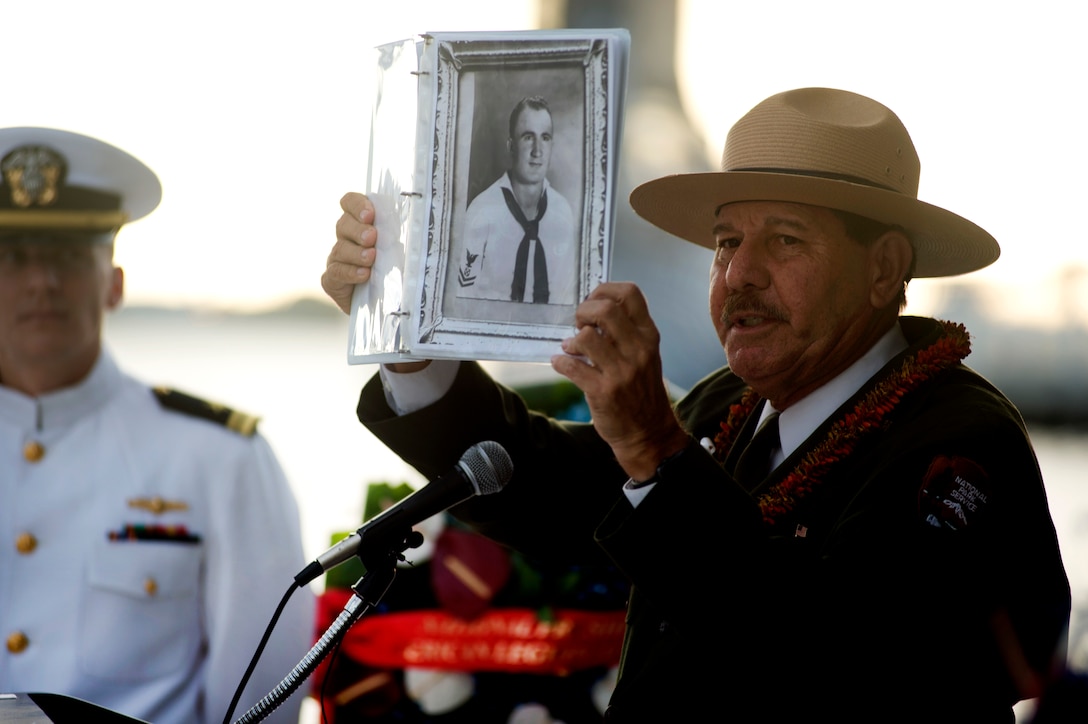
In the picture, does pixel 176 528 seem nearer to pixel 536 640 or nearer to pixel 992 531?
pixel 536 640

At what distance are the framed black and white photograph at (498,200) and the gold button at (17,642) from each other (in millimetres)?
1734

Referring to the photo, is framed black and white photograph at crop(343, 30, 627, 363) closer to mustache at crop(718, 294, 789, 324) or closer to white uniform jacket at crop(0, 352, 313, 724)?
mustache at crop(718, 294, 789, 324)

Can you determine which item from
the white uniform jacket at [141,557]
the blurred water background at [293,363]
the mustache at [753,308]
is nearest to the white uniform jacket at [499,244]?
the mustache at [753,308]

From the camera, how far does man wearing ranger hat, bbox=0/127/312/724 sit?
9.59 ft

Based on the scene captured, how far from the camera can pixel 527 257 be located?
1.71 m

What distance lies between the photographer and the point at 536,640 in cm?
324

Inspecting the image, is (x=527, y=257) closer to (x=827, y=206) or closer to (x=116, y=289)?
(x=827, y=206)

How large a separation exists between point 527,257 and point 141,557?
1.76 m

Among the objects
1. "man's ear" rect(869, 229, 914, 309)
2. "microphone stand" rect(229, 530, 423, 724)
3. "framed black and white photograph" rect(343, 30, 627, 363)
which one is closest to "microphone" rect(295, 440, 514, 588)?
"microphone stand" rect(229, 530, 423, 724)

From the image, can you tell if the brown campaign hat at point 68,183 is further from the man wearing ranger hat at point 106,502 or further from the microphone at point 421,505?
the microphone at point 421,505

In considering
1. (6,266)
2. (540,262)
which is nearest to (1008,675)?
(540,262)

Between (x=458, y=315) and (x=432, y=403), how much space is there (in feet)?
1.72

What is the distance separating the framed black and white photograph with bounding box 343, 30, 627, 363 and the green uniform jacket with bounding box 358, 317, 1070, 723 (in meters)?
0.33

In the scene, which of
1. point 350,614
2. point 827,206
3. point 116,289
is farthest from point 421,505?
point 116,289
